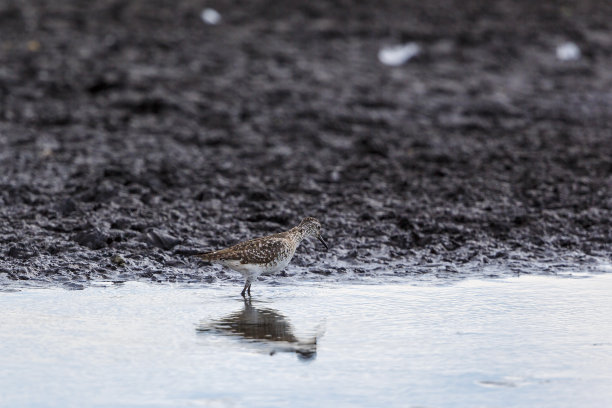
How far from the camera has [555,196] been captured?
44.8ft

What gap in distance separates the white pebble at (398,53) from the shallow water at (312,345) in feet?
42.1

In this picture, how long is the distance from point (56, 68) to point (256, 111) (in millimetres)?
4552

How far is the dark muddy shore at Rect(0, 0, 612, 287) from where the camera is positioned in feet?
37.5

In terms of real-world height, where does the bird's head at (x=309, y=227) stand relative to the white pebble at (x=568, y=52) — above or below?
below

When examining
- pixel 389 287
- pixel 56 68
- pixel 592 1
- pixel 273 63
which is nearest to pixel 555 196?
pixel 389 287

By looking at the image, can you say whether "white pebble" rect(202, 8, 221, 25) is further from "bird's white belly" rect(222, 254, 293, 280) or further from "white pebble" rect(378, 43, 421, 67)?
"bird's white belly" rect(222, 254, 293, 280)

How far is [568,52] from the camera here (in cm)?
2366

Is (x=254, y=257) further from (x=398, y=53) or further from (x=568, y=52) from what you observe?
(x=568, y=52)

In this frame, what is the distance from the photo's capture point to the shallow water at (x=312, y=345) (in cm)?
691

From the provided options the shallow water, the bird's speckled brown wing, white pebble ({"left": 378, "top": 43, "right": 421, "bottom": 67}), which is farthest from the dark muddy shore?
the shallow water

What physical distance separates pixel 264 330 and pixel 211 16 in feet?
58.1

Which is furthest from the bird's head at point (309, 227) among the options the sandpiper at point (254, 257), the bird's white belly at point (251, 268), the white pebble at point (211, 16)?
the white pebble at point (211, 16)

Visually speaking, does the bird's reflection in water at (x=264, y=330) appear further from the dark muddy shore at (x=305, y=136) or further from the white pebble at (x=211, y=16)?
the white pebble at (x=211, y=16)

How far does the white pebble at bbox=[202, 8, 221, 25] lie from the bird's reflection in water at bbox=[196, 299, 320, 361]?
1662cm
